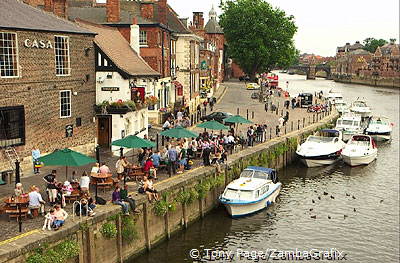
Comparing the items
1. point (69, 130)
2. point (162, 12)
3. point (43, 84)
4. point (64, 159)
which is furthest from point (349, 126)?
point (64, 159)

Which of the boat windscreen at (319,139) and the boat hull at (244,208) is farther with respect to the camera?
the boat windscreen at (319,139)

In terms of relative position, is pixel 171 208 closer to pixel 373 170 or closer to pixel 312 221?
pixel 312 221

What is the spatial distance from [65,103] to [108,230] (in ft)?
34.7

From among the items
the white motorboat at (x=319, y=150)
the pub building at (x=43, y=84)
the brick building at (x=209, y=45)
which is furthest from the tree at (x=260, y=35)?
the pub building at (x=43, y=84)

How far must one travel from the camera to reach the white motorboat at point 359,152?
38625 mm

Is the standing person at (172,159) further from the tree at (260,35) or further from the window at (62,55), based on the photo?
the tree at (260,35)

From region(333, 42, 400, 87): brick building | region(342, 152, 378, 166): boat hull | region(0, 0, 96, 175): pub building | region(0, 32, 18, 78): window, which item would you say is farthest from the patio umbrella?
region(333, 42, 400, 87): brick building

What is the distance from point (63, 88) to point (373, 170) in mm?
25644

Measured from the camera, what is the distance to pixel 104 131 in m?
29.3

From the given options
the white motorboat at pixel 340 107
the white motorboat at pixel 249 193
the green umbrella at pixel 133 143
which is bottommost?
the white motorboat at pixel 249 193

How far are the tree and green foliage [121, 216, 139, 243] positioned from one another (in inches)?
3090

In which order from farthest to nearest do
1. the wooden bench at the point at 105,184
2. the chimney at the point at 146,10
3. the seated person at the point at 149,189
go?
1. the chimney at the point at 146,10
2. the wooden bench at the point at 105,184
3. the seated person at the point at 149,189

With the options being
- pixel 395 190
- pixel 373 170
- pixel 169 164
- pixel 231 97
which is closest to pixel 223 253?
pixel 169 164

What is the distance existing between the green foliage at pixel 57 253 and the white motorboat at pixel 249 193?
416 inches
